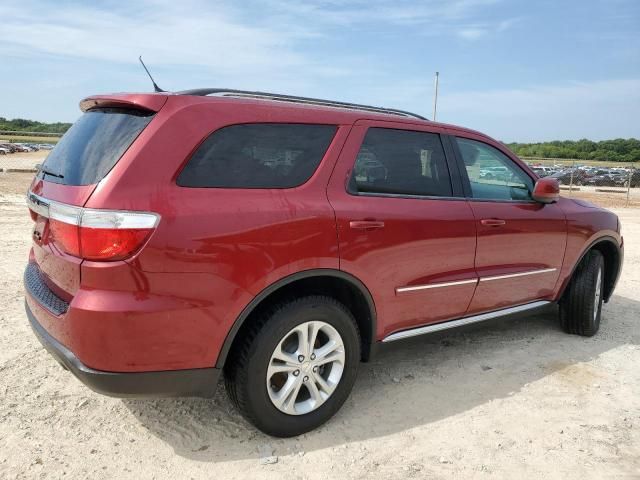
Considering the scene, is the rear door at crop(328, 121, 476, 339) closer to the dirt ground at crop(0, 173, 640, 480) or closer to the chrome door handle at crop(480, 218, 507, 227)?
the chrome door handle at crop(480, 218, 507, 227)

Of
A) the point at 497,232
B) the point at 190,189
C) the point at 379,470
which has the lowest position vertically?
the point at 379,470

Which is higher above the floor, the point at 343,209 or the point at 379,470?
the point at 343,209

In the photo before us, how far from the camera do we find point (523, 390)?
3.59 meters

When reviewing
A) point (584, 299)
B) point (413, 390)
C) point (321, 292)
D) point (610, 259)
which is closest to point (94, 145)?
point (321, 292)

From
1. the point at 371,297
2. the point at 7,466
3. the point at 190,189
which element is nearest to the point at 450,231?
the point at 371,297

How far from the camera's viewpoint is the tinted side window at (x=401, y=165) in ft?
10.3

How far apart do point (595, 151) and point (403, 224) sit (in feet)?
279

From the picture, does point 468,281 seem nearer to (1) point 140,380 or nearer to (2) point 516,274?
(2) point 516,274

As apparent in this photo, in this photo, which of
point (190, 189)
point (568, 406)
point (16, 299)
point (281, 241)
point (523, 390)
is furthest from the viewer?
point (16, 299)

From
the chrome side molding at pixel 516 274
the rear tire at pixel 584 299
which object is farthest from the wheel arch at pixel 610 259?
the chrome side molding at pixel 516 274

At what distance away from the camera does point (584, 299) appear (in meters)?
4.58

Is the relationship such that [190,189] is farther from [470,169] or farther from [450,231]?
[470,169]

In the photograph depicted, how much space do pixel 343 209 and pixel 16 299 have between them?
3686 millimetres

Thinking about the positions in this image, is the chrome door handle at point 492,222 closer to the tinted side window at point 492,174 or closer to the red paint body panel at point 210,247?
the tinted side window at point 492,174
